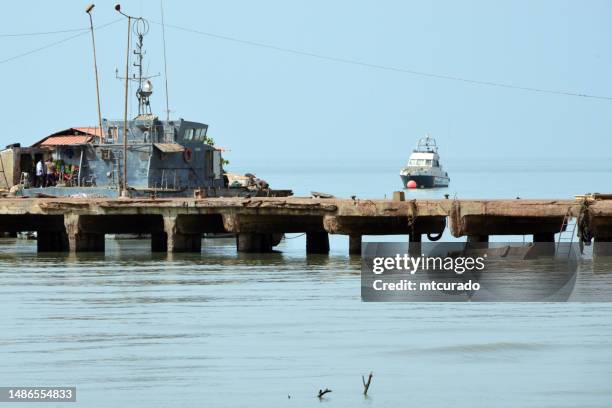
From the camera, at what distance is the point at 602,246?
44.1 meters

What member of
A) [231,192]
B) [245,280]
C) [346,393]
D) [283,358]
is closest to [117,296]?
[245,280]

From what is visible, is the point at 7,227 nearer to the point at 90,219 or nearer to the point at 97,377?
the point at 90,219

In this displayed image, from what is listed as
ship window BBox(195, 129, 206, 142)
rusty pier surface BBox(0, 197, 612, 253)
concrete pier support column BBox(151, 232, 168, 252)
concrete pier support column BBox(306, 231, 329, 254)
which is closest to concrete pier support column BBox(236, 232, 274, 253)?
rusty pier surface BBox(0, 197, 612, 253)

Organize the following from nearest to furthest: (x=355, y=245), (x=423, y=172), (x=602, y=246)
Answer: (x=602, y=246) → (x=355, y=245) → (x=423, y=172)

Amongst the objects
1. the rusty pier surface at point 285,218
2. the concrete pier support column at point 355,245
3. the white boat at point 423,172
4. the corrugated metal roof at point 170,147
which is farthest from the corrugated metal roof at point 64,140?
the white boat at point 423,172

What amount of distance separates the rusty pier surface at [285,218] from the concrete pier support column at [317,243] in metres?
0.04

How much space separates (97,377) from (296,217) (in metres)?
21.8

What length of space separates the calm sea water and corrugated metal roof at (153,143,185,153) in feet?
56.7

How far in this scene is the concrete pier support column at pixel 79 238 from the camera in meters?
47.8

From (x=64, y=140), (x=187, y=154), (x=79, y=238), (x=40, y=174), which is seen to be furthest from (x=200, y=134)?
(x=79, y=238)

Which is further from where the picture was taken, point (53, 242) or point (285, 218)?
point (53, 242)

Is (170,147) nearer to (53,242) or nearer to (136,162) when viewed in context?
(136,162)

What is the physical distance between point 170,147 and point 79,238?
35.4 ft

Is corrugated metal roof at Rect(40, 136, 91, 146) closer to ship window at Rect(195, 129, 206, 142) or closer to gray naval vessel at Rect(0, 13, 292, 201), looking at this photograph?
gray naval vessel at Rect(0, 13, 292, 201)
